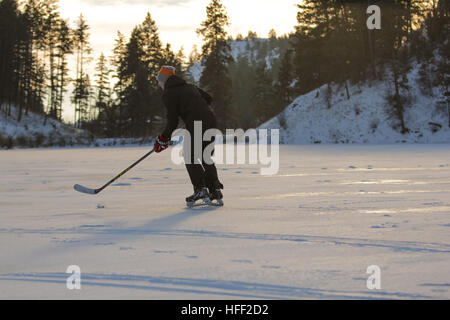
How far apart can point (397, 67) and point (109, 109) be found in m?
32.8

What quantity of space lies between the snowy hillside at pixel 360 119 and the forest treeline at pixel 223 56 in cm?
74

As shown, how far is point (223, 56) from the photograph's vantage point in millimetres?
43656

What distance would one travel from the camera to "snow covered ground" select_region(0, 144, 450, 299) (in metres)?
2.49

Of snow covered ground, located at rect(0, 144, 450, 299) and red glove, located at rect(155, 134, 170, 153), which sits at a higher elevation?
red glove, located at rect(155, 134, 170, 153)

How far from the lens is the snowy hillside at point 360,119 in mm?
29406

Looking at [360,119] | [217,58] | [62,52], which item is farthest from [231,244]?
[62,52]

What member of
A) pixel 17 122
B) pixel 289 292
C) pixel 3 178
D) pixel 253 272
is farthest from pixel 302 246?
pixel 17 122

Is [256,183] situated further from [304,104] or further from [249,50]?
[249,50]

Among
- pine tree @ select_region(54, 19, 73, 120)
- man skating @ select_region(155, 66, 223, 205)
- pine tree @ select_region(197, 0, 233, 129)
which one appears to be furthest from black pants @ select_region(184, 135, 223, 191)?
pine tree @ select_region(54, 19, 73, 120)

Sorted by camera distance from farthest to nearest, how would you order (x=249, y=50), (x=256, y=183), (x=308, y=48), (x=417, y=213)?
(x=249, y=50)
(x=308, y=48)
(x=256, y=183)
(x=417, y=213)

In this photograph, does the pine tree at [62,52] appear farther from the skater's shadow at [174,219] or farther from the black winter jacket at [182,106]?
the skater's shadow at [174,219]

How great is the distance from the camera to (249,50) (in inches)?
6422

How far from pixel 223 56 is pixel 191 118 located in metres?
39.7

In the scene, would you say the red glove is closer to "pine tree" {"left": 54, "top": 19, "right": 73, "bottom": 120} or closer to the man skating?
the man skating
